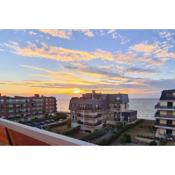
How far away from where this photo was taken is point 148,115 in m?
2.67

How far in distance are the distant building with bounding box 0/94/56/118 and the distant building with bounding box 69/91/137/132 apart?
1.10ft

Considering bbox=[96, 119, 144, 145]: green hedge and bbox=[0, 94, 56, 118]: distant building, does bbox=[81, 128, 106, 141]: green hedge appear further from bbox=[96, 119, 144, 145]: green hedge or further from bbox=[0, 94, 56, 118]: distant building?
bbox=[0, 94, 56, 118]: distant building

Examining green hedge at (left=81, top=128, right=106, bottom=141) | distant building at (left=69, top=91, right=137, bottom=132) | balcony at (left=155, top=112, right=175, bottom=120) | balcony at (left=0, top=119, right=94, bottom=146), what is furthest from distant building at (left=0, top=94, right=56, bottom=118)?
balcony at (left=155, top=112, right=175, bottom=120)

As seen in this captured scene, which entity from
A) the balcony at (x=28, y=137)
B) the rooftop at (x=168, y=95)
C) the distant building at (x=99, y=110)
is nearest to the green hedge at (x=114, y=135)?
the distant building at (x=99, y=110)

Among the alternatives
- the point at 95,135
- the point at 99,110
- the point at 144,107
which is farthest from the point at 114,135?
the point at 144,107

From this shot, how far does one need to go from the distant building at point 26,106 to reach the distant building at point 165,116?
1374 mm

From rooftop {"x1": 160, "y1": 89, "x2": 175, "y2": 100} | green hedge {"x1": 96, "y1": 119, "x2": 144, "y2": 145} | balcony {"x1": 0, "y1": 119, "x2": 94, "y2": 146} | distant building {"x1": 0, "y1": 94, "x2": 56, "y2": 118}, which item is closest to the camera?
balcony {"x1": 0, "y1": 119, "x2": 94, "y2": 146}

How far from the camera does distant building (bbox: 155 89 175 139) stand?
2.58 meters

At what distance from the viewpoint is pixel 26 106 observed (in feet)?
10.1

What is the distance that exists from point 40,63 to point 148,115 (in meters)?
1.50

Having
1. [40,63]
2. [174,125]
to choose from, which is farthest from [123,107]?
[40,63]

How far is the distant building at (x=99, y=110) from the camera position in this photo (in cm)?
273

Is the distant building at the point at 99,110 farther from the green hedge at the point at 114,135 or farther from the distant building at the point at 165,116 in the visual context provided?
the distant building at the point at 165,116
